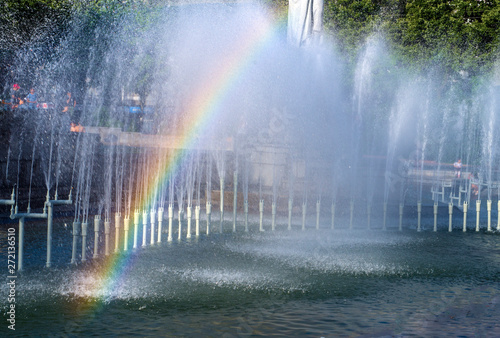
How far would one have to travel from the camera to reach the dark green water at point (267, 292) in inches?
224

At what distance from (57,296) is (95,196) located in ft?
33.9

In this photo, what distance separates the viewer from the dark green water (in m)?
5.68

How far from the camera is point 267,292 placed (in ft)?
22.6

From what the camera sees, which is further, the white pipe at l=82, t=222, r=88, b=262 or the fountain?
the white pipe at l=82, t=222, r=88, b=262

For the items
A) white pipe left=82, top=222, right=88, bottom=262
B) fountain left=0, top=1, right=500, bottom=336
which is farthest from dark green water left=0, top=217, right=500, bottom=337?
white pipe left=82, top=222, right=88, bottom=262

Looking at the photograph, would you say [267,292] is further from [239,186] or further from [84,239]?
[239,186]

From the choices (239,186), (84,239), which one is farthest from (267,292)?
(239,186)

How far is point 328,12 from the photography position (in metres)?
30.3

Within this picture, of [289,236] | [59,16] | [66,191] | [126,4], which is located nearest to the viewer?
[289,236]

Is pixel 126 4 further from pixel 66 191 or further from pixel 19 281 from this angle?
pixel 19 281

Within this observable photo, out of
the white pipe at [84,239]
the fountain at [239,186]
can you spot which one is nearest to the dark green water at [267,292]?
the fountain at [239,186]

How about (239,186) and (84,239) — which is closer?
(84,239)

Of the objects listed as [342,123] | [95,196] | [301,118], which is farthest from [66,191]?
[342,123]

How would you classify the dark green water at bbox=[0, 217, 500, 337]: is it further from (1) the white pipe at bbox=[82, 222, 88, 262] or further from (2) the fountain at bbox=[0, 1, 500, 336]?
(1) the white pipe at bbox=[82, 222, 88, 262]
